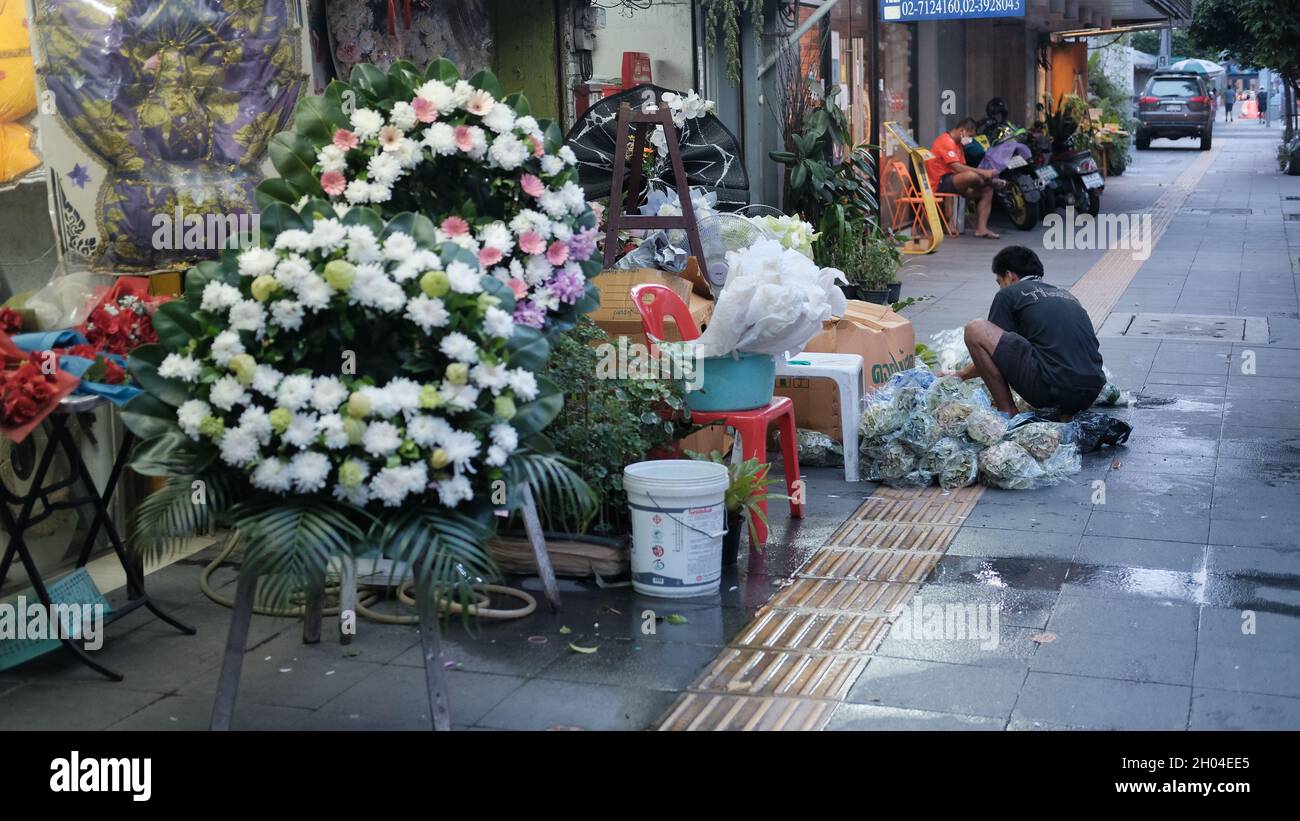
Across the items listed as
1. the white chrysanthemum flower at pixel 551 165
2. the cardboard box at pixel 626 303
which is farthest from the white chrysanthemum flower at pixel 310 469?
the cardboard box at pixel 626 303

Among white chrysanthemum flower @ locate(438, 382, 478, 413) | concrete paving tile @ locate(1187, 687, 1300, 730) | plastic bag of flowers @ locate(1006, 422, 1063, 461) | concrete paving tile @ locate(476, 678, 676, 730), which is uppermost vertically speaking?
white chrysanthemum flower @ locate(438, 382, 478, 413)

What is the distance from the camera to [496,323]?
3729mm

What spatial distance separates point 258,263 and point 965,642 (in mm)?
2699

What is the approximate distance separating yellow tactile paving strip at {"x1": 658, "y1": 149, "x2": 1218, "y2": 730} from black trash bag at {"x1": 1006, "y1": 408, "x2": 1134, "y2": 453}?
2.50 ft

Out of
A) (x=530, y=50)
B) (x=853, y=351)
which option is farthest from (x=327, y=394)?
(x=530, y=50)

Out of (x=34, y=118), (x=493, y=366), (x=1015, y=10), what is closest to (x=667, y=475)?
(x=493, y=366)

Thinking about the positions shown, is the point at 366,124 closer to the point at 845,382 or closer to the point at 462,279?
the point at 462,279

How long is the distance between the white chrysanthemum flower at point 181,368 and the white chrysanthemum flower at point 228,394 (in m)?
0.11

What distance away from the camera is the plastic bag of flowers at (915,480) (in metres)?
6.90

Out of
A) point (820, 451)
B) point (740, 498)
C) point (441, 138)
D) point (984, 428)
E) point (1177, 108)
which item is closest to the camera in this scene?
point (441, 138)

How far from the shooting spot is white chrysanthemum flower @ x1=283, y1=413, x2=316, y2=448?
141 inches

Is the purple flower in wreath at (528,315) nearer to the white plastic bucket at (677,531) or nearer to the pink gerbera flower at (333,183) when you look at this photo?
the pink gerbera flower at (333,183)

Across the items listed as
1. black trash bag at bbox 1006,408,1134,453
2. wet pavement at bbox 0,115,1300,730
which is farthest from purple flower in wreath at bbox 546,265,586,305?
black trash bag at bbox 1006,408,1134,453

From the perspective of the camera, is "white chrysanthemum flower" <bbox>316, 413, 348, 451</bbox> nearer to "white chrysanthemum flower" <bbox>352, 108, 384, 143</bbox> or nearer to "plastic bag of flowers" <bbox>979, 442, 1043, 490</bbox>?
"white chrysanthemum flower" <bbox>352, 108, 384, 143</bbox>
